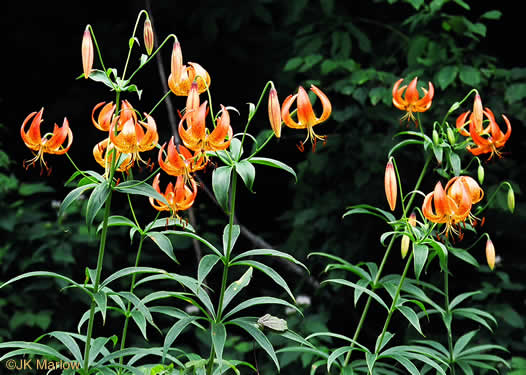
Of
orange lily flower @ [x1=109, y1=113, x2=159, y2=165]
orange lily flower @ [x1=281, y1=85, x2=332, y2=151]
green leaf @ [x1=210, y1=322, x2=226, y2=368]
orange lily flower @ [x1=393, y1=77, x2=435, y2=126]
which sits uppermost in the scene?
orange lily flower @ [x1=109, y1=113, x2=159, y2=165]

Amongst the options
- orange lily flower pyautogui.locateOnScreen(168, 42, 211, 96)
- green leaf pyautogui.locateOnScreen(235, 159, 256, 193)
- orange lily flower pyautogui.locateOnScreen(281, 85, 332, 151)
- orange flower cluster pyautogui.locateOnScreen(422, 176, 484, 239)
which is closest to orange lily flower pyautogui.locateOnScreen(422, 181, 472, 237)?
orange flower cluster pyautogui.locateOnScreen(422, 176, 484, 239)

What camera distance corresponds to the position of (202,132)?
4.25 feet

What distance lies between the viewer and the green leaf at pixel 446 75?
2732 mm

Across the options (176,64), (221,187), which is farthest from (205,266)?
(176,64)

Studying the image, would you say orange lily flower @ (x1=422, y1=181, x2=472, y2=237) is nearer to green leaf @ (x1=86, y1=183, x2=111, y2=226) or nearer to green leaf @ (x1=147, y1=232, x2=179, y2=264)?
green leaf @ (x1=147, y1=232, x2=179, y2=264)

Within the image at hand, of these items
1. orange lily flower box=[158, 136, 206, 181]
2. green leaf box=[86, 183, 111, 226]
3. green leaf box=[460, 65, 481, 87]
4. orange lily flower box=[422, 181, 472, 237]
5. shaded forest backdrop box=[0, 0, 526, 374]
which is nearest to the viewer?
green leaf box=[86, 183, 111, 226]

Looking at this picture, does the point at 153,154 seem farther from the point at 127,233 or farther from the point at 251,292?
the point at 251,292

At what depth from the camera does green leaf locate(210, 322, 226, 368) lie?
1.34 m

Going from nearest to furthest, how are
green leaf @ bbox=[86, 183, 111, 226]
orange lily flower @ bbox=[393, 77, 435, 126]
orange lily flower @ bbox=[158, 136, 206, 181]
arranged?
green leaf @ bbox=[86, 183, 111, 226]
orange lily flower @ bbox=[158, 136, 206, 181]
orange lily flower @ bbox=[393, 77, 435, 126]

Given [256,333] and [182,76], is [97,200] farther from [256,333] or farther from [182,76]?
[256,333]

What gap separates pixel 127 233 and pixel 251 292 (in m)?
0.77

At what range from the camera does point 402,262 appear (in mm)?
3135

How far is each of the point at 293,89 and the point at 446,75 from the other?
1077mm

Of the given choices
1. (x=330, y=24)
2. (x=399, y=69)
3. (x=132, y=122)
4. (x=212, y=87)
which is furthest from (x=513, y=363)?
(x=212, y=87)
